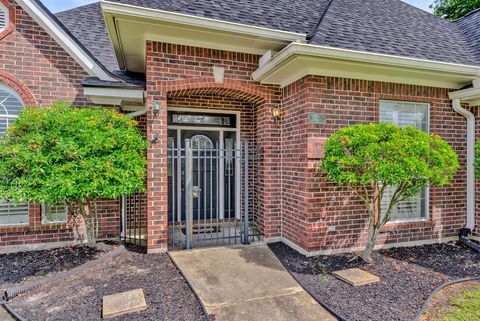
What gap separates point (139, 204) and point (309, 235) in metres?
3.41

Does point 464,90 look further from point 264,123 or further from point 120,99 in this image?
point 120,99

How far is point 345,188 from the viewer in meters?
5.07

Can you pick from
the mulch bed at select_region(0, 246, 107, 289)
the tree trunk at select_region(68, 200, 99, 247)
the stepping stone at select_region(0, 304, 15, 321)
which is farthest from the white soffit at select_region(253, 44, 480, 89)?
the stepping stone at select_region(0, 304, 15, 321)

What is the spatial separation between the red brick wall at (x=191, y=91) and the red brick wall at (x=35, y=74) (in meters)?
1.92

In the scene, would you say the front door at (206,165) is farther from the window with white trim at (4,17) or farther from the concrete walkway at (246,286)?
the window with white trim at (4,17)

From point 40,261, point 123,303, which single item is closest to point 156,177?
point 123,303

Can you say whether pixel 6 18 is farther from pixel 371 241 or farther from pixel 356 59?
pixel 371 241

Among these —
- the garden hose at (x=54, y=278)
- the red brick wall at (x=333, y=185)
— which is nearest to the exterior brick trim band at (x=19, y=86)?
the garden hose at (x=54, y=278)

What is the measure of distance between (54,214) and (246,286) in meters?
4.15

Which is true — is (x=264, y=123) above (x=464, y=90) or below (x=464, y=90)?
below

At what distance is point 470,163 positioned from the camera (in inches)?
227

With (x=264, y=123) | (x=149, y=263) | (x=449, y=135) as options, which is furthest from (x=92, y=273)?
(x=449, y=135)

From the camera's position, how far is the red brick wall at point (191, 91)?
4.91 metres

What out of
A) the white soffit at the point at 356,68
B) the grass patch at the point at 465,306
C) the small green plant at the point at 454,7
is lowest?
the grass patch at the point at 465,306
